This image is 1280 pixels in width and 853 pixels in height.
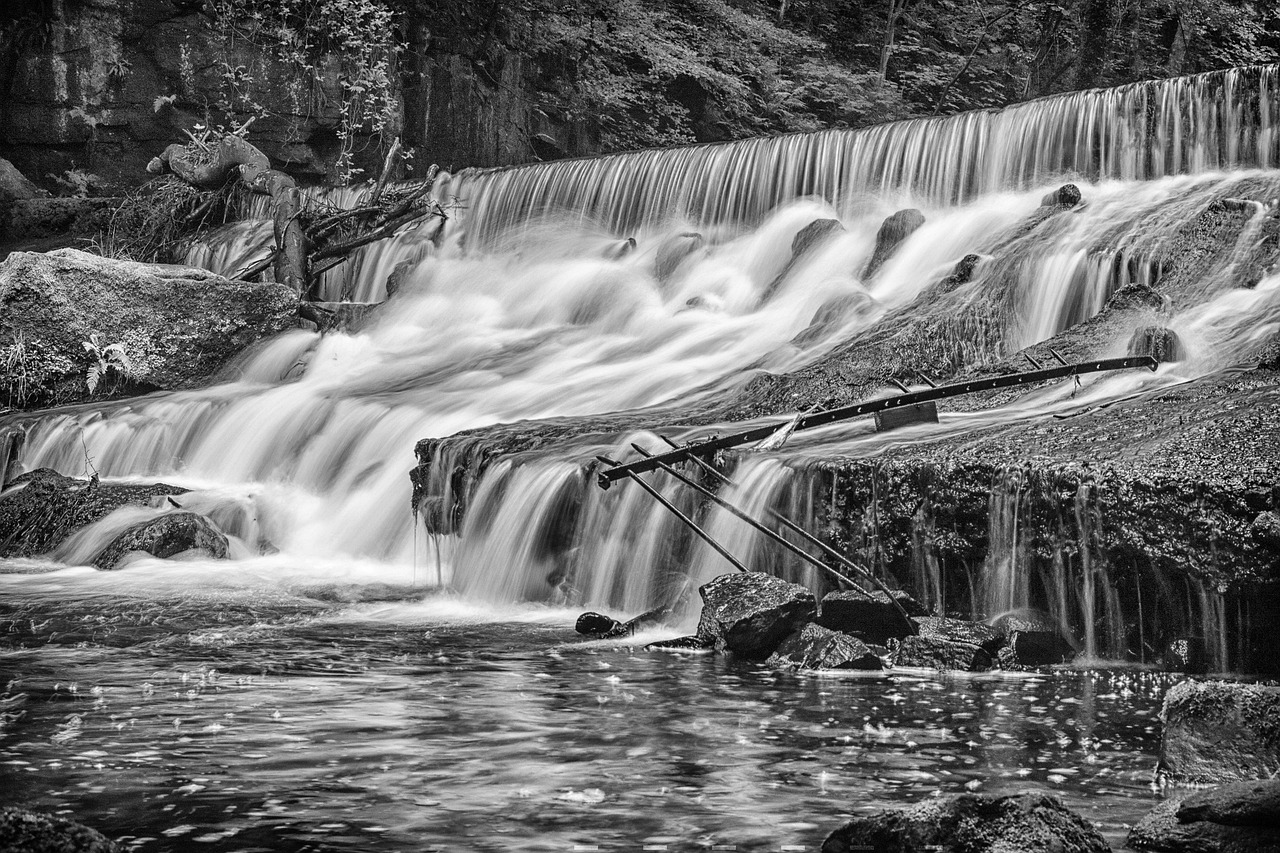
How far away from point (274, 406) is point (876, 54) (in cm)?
1609

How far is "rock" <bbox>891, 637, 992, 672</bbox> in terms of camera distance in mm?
6020

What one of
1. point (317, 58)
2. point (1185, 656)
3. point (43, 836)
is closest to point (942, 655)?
point (1185, 656)

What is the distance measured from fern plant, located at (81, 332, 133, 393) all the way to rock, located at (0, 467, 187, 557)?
3.55 metres

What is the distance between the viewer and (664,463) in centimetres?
778

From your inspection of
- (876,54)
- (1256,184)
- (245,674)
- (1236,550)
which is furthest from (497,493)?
(876,54)

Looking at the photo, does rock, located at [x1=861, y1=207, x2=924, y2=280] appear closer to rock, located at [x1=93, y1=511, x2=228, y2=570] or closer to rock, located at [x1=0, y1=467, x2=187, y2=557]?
rock, located at [x1=93, y1=511, x2=228, y2=570]

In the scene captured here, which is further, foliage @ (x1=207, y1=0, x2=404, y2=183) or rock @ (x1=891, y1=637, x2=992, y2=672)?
foliage @ (x1=207, y1=0, x2=404, y2=183)

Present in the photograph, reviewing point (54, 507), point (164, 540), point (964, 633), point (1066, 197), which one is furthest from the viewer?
point (1066, 197)

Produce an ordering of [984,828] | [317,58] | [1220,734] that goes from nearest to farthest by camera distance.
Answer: [984,828], [1220,734], [317,58]

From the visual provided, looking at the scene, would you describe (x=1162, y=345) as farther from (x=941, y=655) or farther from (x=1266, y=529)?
(x=941, y=655)

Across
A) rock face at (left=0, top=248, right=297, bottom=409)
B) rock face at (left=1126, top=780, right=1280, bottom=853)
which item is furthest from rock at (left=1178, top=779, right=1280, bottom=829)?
rock face at (left=0, top=248, right=297, bottom=409)

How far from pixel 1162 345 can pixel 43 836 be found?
313 inches

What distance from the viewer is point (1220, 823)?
127 inches

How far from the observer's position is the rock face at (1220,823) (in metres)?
3.12
